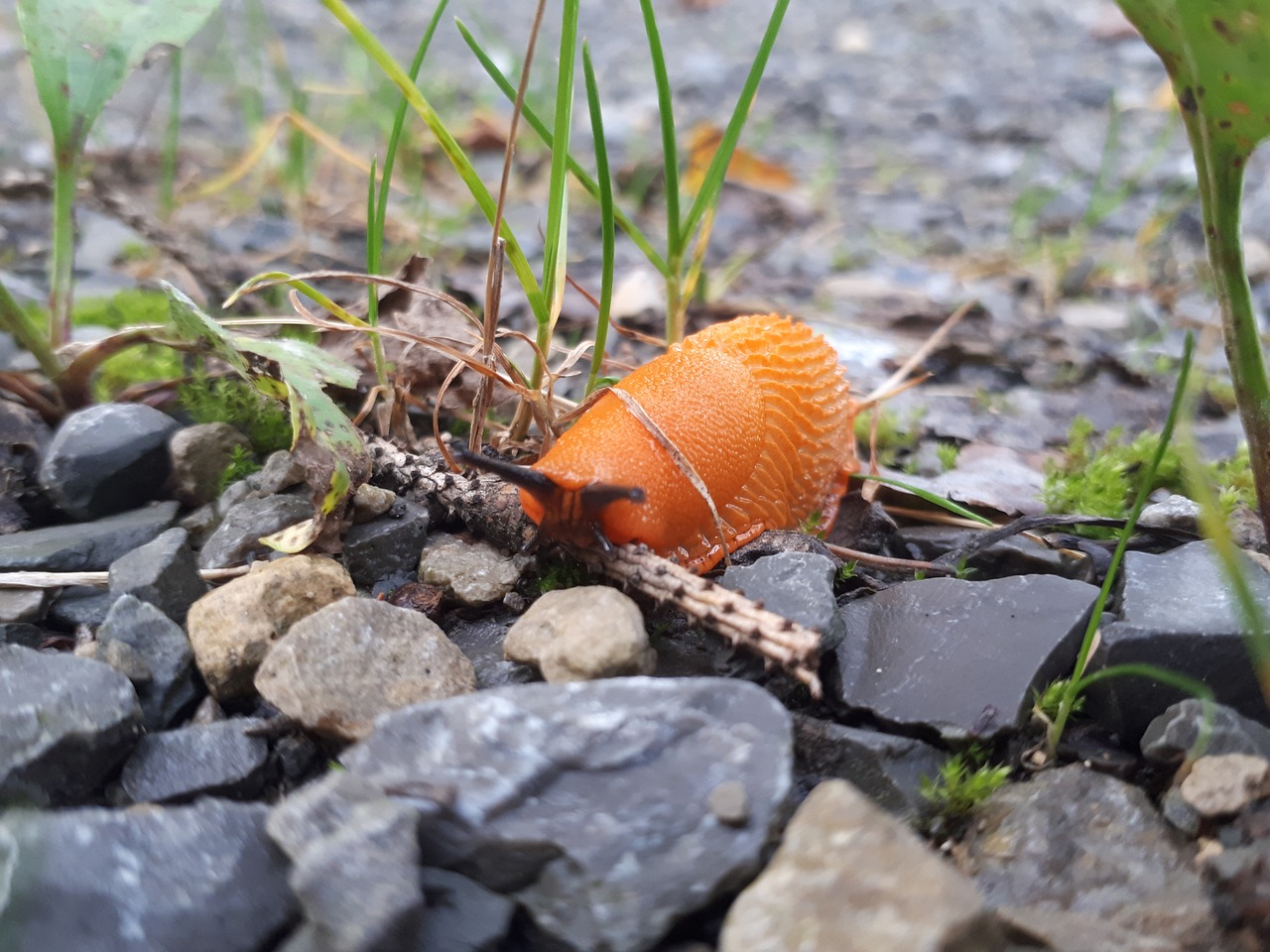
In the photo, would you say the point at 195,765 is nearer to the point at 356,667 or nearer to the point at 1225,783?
the point at 356,667

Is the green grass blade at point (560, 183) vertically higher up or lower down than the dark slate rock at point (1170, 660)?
higher up

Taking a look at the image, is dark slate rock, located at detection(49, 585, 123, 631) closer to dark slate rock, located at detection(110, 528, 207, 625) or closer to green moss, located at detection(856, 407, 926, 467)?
dark slate rock, located at detection(110, 528, 207, 625)

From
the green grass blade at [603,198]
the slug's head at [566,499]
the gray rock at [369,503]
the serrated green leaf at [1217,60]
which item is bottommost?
the gray rock at [369,503]

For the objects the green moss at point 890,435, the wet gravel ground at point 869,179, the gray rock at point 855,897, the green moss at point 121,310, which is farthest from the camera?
the wet gravel ground at point 869,179

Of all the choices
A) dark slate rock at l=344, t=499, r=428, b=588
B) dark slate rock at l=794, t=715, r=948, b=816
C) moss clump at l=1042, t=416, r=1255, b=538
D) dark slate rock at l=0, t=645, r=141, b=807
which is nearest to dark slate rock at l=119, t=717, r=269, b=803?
dark slate rock at l=0, t=645, r=141, b=807

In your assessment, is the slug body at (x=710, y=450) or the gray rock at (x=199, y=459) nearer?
the slug body at (x=710, y=450)

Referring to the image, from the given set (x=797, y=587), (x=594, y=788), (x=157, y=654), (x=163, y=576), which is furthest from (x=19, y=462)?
(x=797, y=587)

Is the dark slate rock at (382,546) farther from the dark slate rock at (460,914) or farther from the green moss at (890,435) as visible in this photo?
the green moss at (890,435)

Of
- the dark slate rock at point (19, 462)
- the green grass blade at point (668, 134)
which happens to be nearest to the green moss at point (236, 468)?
the dark slate rock at point (19, 462)
